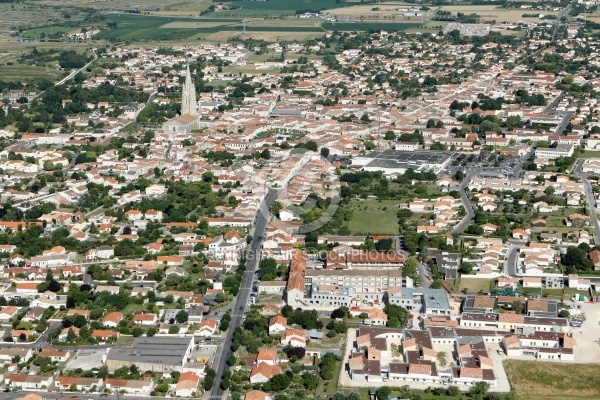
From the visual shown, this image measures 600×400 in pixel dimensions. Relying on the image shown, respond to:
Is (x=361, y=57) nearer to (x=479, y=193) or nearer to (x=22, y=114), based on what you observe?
(x=22, y=114)

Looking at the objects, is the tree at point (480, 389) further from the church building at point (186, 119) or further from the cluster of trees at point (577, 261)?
the church building at point (186, 119)

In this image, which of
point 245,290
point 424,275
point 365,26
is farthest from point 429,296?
point 365,26

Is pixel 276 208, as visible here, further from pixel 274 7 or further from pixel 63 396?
pixel 274 7

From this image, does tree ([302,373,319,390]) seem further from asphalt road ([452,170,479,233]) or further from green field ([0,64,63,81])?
green field ([0,64,63,81])

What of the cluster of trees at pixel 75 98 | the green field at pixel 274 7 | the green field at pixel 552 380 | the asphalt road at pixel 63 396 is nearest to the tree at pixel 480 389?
the green field at pixel 552 380

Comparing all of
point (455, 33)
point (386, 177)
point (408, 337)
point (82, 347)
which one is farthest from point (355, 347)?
point (455, 33)

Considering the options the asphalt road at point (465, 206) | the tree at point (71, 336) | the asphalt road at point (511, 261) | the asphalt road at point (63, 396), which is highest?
the tree at point (71, 336)
